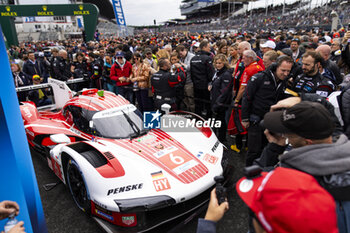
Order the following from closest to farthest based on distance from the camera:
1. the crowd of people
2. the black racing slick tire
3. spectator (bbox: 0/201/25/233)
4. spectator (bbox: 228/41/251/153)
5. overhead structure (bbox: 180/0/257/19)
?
the crowd of people, spectator (bbox: 0/201/25/233), the black racing slick tire, spectator (bbox: 228/41/251/153), overhead structure (bbox: 180/0/257/19)

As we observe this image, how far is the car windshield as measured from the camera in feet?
11.5

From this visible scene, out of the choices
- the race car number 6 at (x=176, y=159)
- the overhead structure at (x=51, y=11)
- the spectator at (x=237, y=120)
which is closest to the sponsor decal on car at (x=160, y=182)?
the race car number 6 at (x=176, y=159)

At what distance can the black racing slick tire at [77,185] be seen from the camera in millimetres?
2832

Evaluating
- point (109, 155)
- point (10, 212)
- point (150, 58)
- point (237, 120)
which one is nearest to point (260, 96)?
point (237, 120)

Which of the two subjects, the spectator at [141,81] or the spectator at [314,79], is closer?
the spectator at [314,79]

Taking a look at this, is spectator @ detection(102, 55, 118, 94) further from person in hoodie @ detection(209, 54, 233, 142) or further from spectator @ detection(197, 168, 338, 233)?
spectator @ detection(197, 168, 338, 233)

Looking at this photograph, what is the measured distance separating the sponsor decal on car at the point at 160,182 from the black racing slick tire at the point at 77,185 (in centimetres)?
84

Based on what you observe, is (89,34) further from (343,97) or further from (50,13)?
(343,97)

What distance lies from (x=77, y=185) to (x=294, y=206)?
110 inches

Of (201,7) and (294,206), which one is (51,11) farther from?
(201,7)

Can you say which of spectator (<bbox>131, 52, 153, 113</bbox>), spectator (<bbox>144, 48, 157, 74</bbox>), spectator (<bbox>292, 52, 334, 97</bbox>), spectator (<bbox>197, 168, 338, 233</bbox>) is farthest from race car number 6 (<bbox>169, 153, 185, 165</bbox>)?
spectator (<bbox>144, 48, 157, 74</bbox>)

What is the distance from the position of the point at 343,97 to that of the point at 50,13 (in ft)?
87.9

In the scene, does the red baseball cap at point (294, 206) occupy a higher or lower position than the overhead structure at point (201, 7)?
lower

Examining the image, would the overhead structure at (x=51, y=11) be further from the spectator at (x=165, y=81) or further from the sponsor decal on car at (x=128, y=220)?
the sponsor decal on car at (x=128, y=220)
